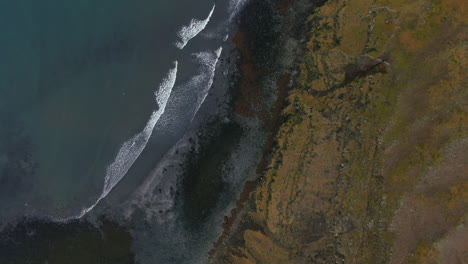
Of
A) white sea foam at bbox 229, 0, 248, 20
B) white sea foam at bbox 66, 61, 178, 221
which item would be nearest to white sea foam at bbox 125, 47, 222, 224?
white sea foam at bbox 66, 61, 178, 221

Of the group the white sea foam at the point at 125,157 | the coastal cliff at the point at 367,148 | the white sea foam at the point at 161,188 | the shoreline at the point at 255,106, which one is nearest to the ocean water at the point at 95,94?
the white sea foam at the point at 125,157

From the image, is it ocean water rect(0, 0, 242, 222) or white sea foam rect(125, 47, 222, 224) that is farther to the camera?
ocean water rect(0, 0, 242, 222)

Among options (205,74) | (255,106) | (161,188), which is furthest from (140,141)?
(255,106)

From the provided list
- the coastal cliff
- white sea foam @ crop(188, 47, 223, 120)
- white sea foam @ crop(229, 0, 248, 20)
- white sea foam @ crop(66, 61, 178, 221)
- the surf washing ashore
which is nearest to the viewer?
the coastal cliff

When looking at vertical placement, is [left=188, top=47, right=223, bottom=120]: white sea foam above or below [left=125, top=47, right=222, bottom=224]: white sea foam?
above

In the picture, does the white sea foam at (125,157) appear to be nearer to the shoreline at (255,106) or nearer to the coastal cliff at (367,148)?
the shoreline at (255,106)

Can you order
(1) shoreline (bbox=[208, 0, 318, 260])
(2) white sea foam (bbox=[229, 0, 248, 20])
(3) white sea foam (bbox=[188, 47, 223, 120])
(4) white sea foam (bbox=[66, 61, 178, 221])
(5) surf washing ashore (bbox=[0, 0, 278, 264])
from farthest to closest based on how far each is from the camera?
(2) white sea foam (bbox=[229, 0, 248, 20])
(3) white sea foam (bbox=[188, 47, 223, 120])
(4) white sea foam (bbox=[66, 61, 178, 221])
(5) surf washing ashore (bbox=[0, 0, 278, 264])
(1) shoreline (bbox=[208, 0, 318, 260])

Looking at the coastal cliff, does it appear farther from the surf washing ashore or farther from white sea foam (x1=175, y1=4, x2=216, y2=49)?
white sea foam (x1=175, y1=4, x2=216, y2=49)

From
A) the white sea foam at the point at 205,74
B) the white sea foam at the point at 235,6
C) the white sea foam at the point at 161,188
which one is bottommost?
the white sea foam at the point at 161,188
